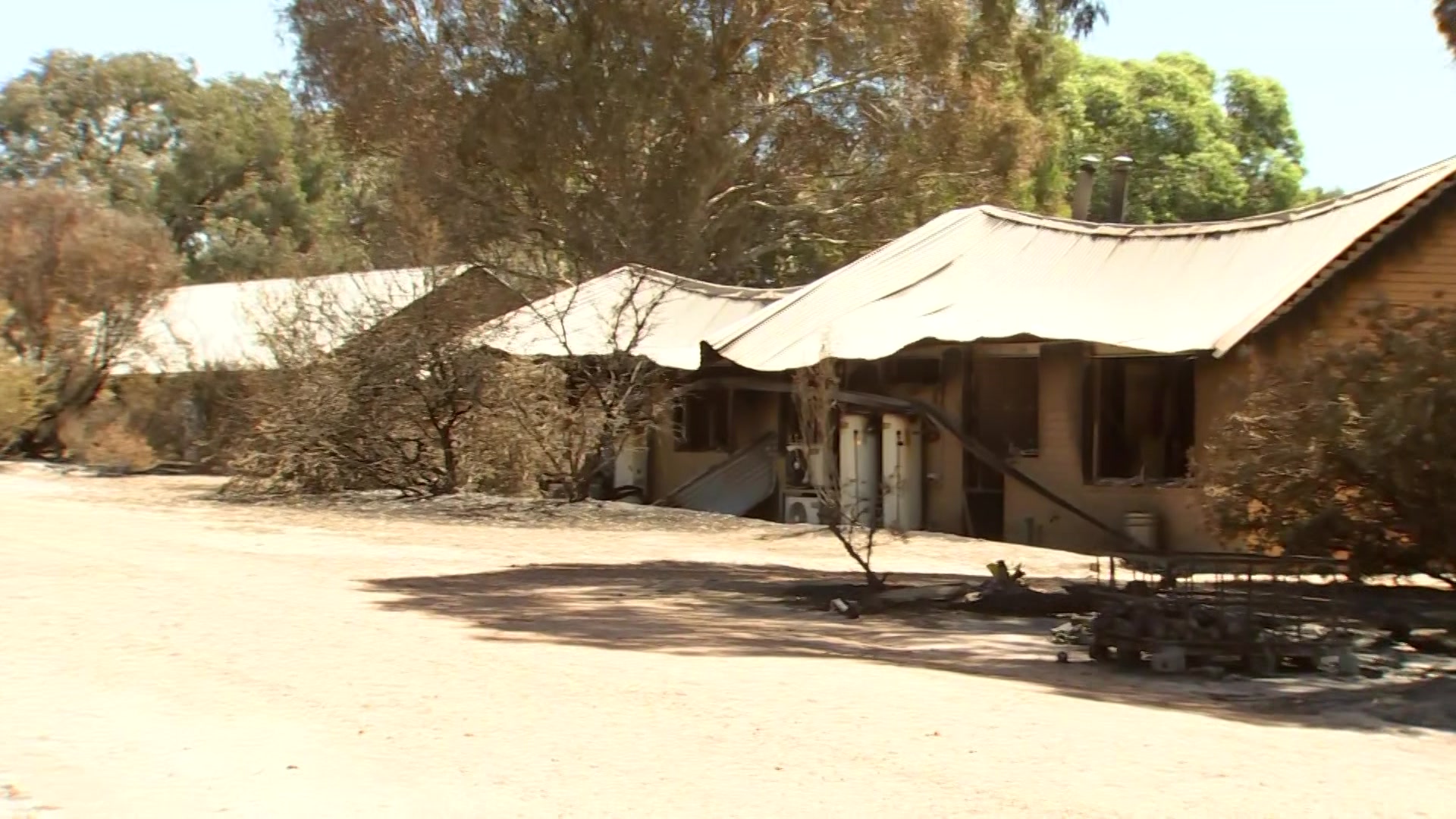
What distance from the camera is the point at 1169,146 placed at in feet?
193

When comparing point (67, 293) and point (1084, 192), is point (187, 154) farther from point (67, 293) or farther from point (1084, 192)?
point (1084, 192)

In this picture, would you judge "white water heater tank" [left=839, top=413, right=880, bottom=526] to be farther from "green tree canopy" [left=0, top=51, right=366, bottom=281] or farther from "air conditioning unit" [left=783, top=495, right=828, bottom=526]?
"green tree canopy" [left=0, top=51, right=366, bottom=281]

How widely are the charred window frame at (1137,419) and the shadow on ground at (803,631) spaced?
16.7ft

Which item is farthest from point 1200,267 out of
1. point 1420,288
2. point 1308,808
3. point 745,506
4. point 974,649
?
point 1308,808

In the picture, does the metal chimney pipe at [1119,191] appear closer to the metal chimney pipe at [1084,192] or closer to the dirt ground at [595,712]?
the metal chimney pipe at [1084,192]

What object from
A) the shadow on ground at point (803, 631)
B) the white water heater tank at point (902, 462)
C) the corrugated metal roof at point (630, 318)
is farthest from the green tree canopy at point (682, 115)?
the shadow on ground at point (803, 631)

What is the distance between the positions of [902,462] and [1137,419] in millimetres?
3618

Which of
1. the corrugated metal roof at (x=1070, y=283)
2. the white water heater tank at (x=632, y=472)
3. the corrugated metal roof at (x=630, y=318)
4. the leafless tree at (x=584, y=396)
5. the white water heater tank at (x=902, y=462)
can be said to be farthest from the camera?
the white water heater tank at (x=632, y=472)

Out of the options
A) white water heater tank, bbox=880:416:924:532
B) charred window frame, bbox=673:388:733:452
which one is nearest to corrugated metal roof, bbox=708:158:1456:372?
white water heater tank, bbox=880:416:924:532

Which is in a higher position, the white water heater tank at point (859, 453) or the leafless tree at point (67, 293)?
the leafless tree at point (67, 293)

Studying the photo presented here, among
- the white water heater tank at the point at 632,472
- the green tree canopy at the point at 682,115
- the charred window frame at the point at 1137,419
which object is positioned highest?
the green tree canopy at the point at 682,115

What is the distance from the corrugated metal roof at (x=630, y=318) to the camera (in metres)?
28.5

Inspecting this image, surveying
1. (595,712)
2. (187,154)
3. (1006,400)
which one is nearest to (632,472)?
(1006,400)

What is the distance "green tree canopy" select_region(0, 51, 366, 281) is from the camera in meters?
65.2
